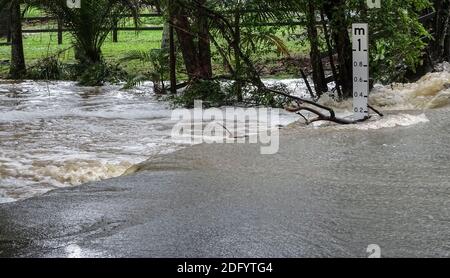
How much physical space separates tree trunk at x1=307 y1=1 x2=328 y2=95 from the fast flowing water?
0.76 metres

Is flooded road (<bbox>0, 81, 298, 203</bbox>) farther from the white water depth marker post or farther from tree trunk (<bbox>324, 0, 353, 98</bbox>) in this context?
the white water depth marker post

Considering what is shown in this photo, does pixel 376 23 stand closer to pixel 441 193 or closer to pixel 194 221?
pixel 441 193

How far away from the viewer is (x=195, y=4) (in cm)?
903

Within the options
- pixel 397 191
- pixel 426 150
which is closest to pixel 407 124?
pixel 426 150

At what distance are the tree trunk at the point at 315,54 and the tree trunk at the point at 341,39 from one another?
0.26 meters

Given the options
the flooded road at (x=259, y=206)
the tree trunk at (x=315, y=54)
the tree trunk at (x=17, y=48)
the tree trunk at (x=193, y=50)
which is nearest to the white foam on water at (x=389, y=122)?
the flooded road at (x=259, y=206)

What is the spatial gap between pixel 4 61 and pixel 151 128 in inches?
572

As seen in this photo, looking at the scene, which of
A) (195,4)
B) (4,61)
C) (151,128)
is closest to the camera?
(151,128)

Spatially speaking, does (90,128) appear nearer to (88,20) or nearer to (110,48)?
(88,20)

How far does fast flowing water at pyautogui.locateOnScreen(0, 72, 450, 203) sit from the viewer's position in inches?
223

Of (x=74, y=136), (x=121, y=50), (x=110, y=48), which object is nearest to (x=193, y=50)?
(x=74, y=136)

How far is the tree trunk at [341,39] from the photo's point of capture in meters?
8.45

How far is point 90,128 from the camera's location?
8375 millimetres
